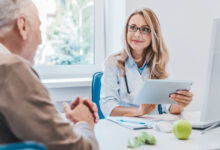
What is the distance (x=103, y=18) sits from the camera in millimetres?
2912

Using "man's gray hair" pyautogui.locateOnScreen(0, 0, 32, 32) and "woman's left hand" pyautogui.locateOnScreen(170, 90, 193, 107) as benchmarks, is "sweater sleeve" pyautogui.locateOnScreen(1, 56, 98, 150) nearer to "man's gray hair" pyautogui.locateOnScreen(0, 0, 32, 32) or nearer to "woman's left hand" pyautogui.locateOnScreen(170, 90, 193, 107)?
"man's gray hair" pyautogui.locateOnScreen(0, 0, 32, 32)

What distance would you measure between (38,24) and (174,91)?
2.70 feet

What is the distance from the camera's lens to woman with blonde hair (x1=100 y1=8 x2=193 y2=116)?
6.88 ft

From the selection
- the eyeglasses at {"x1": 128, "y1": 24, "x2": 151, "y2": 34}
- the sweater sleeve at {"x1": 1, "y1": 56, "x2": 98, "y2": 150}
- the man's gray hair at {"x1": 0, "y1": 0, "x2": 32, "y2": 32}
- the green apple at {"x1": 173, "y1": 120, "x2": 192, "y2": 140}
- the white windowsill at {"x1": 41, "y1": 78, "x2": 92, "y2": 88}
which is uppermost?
the man's gray hair at {"x1": 0, "y1": 0, "x2": 32, "y2": 32}

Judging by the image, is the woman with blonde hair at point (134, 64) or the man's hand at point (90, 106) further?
the woman with blonde hair at point (134, 64)

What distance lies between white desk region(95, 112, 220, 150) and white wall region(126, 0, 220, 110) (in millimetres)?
1523

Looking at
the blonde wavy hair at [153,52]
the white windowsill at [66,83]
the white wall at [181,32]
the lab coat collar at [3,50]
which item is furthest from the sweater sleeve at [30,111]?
the white wall at [181,32]

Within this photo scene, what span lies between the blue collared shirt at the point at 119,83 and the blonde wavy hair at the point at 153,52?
4 centimetres

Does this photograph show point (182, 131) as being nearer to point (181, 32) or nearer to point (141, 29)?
point (141, 29)

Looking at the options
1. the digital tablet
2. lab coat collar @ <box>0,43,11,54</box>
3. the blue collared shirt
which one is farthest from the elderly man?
the blue collared shirt

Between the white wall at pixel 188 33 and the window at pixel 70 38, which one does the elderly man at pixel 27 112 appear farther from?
the white wall at pixel 188 33

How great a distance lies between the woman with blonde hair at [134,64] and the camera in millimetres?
2098

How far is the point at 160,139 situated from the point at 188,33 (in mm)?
1842

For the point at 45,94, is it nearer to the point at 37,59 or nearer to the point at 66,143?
the point at 66,143
